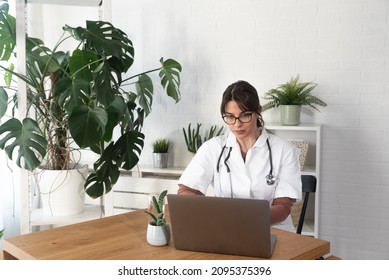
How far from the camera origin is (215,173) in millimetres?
2734

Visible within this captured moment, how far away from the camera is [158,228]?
6.43 ft

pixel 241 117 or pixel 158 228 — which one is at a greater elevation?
pixel 241 117

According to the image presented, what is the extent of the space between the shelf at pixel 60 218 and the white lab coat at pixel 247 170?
3.60 ft

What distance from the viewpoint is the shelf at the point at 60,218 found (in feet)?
11.1

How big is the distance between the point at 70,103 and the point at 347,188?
7.18ft

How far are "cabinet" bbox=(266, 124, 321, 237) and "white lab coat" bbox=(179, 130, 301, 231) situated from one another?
0.96 metres

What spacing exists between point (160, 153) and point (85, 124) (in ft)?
4.50

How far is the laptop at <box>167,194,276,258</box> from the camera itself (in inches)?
68.7

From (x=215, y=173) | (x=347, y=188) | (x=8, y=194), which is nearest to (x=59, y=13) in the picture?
(x=8, y=194)

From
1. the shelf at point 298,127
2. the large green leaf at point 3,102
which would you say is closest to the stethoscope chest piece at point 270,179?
the shelf at point 298,127

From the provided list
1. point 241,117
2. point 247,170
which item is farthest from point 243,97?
point 247,170

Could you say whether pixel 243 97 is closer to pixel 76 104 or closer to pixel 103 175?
pixel 76 104

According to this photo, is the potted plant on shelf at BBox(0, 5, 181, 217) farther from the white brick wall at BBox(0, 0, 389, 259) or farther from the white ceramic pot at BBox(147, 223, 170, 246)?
the white ceramic pot at BBox(147, 223, 170, 246)

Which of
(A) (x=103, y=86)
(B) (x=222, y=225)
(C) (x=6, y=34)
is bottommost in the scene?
(B) (x=222, y=225)
